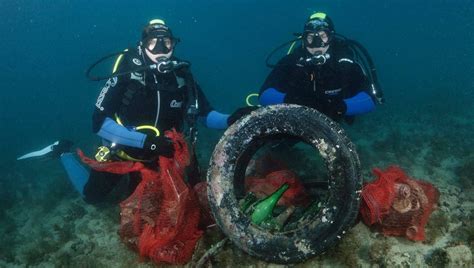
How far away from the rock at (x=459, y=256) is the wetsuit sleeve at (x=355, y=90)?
2.67 m

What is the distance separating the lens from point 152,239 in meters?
3.91

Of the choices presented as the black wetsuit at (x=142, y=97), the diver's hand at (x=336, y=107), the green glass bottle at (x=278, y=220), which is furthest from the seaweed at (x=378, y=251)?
the black wetsuit at (x=142, y=97)

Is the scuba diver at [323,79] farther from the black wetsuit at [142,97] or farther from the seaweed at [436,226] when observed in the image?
the seaweed at [436,226]

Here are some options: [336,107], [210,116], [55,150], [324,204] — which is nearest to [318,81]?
[336,107]

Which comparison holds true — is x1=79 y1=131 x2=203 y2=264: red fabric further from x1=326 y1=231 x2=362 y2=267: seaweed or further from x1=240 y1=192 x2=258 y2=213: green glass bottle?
x1=326 y1=231 x2=362 y2=267: seaweed

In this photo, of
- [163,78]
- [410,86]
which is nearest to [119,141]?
[163,78]

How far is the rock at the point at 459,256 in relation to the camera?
11.8 feet

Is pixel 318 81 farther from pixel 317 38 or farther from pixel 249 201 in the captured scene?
pixel 249 201

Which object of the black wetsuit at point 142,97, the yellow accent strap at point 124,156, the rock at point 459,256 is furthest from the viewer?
the yellow accent strap at point 124,156

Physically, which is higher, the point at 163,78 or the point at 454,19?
the point at 163,78

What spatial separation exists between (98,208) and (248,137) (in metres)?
4.10

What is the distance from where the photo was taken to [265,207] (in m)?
4.03

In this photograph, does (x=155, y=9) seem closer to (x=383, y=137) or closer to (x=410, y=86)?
(x=410, y=86)

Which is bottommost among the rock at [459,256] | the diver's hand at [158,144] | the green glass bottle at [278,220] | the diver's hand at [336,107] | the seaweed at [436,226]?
the seaweed at [436,226]
